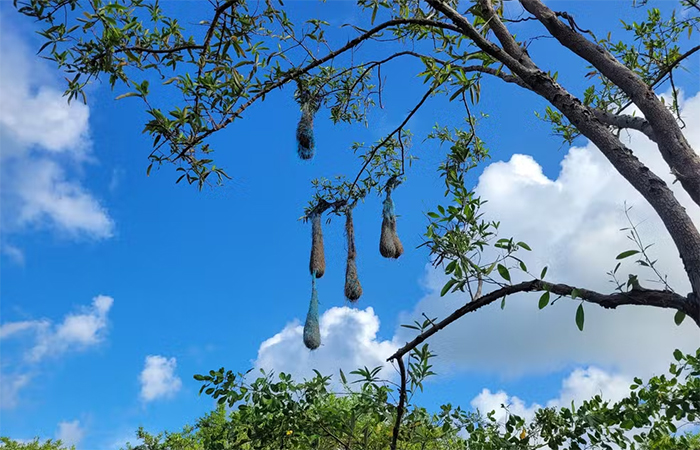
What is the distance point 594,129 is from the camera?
182cm

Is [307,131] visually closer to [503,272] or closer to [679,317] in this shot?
[503,272]

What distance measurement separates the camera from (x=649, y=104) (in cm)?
184

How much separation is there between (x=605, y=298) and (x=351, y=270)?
2.47m

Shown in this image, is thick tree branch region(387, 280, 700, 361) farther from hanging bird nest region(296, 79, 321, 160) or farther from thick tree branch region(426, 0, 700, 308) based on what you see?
hanging bird nest region(296, 79, 321, 160)

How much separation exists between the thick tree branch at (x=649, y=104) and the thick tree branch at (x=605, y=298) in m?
0.36

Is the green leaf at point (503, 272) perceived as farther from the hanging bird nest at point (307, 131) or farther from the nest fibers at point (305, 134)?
the nest fibers at point (305, 134)

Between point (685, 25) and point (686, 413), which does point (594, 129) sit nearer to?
point (686, 413)

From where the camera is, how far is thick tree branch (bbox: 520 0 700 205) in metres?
1.69

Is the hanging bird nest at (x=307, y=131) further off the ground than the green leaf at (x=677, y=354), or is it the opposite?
the hanging bird nest at (x=307, y=131)

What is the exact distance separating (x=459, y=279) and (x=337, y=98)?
2081 millimetres

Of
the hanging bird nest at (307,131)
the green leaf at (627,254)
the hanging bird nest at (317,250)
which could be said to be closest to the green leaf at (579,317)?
the green leaf at (627,254)

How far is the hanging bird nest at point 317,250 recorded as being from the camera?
3947mm

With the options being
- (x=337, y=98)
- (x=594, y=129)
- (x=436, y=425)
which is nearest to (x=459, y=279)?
(x=594, y=129)

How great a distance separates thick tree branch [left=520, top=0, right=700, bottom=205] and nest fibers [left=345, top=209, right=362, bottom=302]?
2032mm
